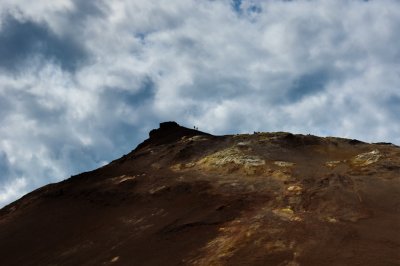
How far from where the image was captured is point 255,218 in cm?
1470

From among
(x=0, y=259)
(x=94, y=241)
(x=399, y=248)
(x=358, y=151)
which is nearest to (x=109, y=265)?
(x=94, y=241)

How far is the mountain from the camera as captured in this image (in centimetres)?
1295

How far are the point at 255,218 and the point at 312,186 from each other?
9.78 ft

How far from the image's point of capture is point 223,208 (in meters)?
16.3

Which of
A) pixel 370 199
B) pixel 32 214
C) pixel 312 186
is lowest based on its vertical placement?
pixel 370 199

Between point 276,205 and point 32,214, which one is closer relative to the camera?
point 276,205

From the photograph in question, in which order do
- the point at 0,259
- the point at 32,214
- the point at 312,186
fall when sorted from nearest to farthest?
the point at 312,186
the point at 0,259
the point at 32,214

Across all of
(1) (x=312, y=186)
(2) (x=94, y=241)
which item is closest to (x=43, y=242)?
(2) (x=94, y=241)

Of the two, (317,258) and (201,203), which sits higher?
(201,203)

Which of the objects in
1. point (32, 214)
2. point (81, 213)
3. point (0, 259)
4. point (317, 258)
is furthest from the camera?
point (32, 214)

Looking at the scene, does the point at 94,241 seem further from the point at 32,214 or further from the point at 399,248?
the point at 399,248

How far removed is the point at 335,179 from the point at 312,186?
110 centimetres

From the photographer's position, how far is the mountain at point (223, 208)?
510 inches

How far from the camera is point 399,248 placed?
476 inches
